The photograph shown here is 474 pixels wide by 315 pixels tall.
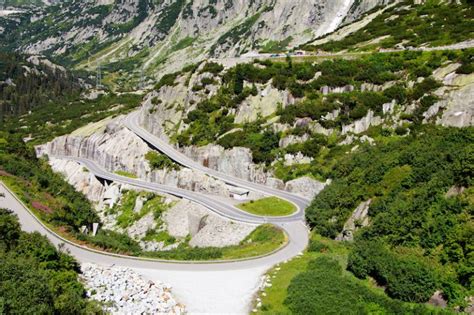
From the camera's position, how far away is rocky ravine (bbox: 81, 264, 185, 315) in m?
23.2

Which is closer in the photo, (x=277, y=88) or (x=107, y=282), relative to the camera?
(x=107, y=282)

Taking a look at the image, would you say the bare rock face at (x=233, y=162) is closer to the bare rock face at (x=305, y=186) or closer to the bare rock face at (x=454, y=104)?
the bare rock face at (x=305, y=186)

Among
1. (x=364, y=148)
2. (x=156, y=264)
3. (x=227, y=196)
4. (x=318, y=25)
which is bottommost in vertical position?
(x=227, y=196)

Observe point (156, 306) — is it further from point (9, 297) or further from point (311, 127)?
point (311, 127)

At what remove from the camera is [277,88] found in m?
71.6

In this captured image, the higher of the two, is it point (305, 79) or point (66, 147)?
point (305, 79)

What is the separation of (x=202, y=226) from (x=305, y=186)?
631 inches

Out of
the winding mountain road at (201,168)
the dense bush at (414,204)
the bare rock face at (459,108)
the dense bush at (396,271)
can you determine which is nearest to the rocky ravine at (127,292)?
the dense bush at (396,271)

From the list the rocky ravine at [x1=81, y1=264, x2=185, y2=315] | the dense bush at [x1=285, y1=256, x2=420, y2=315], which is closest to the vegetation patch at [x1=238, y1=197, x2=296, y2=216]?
the dense bush at [x1=285, y1=256, x2=420, y2=315]

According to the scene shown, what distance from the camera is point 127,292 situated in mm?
24594

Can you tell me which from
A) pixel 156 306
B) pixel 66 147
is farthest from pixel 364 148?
pixel 66 147

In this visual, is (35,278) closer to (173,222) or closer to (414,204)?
(414,204)

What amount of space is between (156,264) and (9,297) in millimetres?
14276

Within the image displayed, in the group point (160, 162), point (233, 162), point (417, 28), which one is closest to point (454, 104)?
point (233, 162)
